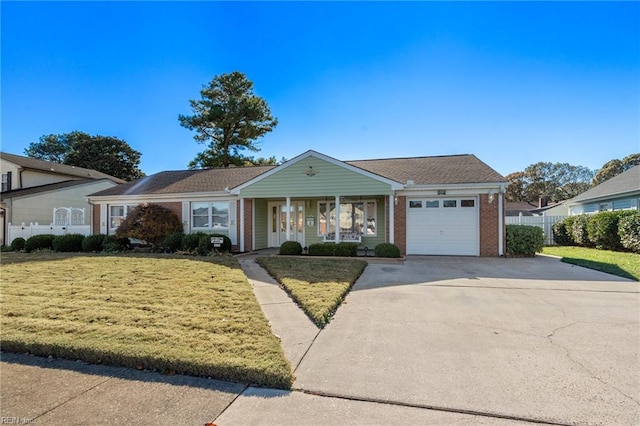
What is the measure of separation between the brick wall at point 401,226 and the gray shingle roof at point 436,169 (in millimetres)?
1016

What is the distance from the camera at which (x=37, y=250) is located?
15.3 metres

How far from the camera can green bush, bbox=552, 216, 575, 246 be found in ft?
59.9

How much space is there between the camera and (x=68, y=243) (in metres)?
15.1

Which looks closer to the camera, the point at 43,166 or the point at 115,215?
the point at 115,215

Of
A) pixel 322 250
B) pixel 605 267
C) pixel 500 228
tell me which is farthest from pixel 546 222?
pixel 322 250

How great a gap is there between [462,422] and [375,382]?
2.89 feet

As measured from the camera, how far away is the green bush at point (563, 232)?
59.9ft

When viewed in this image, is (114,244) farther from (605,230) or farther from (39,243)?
(605,230)

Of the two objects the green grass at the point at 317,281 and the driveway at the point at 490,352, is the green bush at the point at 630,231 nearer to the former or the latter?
the driveway at the point at 490,352

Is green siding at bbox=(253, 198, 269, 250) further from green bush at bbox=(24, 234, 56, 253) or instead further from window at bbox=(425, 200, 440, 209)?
green bush at bbox=(24, 234, 56, 253)

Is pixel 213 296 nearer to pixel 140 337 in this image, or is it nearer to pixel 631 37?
pixel 140 337

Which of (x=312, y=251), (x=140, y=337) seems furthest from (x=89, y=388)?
(x=312, y=251)

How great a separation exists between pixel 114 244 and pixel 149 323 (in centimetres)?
1229

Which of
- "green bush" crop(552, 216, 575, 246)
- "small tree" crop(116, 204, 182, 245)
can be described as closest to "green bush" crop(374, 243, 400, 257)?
"small tree" crop(116, 204, 182, 245)
